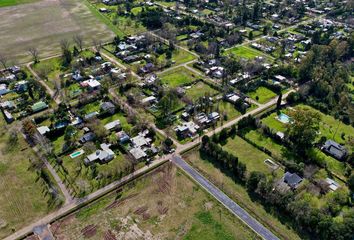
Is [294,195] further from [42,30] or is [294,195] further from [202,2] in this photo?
[202,2]

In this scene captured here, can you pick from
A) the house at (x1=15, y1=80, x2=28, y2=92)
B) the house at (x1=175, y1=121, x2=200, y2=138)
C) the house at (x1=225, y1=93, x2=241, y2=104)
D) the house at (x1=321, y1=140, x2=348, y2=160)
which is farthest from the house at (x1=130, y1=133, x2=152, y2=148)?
the house at (x1=15, y1=80, x2=28, y2=92)

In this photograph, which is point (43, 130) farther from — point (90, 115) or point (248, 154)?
point (248, 154)

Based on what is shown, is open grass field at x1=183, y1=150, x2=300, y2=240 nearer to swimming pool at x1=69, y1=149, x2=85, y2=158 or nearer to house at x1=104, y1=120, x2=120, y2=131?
house at x1=104, y1=120, x2=120, y2=131

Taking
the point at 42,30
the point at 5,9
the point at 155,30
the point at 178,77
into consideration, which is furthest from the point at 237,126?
the point at 5,9

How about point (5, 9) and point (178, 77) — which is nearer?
point (178, 77)

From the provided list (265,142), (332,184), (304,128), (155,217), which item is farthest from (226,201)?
(304,128)

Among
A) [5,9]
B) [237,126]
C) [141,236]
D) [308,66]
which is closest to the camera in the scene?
[141,236]

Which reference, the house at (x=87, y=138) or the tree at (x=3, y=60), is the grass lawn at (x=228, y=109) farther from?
the tree at (x=3, y=60)
